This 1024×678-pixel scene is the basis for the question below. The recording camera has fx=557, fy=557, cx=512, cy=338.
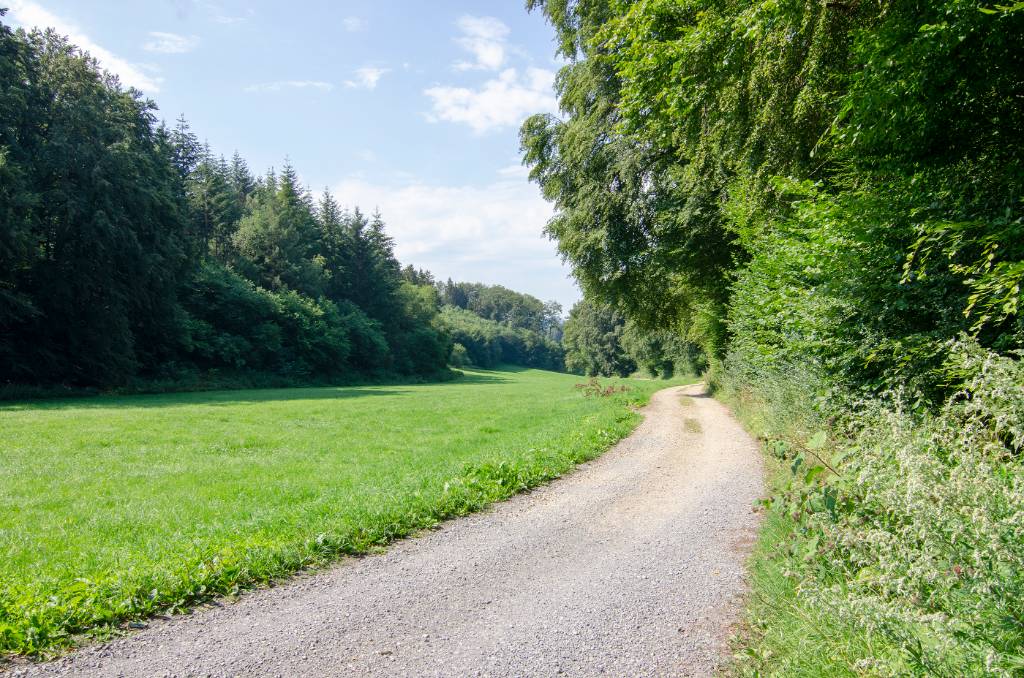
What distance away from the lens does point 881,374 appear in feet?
25.8

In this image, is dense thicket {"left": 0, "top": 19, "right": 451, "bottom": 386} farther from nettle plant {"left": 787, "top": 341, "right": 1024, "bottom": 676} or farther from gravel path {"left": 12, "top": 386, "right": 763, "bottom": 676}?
nettle plant {"left": 787, "top": 341, "right": 1024, "bottom": 676}

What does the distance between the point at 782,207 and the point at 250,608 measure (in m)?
10.7

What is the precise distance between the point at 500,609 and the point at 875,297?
6.41 m

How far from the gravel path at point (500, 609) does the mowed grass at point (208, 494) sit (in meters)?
0.45

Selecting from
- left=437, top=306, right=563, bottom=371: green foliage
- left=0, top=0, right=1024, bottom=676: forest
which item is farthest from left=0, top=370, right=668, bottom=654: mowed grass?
left=437, top=306, right=563, bottom=371: green foliage

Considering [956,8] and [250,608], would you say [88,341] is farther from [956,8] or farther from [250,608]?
[956,8]

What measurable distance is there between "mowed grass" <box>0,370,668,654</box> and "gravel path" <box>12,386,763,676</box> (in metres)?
0.45

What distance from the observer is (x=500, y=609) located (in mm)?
4789

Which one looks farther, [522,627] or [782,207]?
[782,207]

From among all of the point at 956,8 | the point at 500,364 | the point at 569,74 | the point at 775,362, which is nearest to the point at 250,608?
the point at 956,8

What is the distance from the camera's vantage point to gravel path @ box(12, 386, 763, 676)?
3992mm

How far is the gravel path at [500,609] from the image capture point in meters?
3.99

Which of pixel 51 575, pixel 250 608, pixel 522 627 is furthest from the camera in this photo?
pixel 51 575

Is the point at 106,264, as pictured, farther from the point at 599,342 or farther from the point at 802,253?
the point at 599,342
